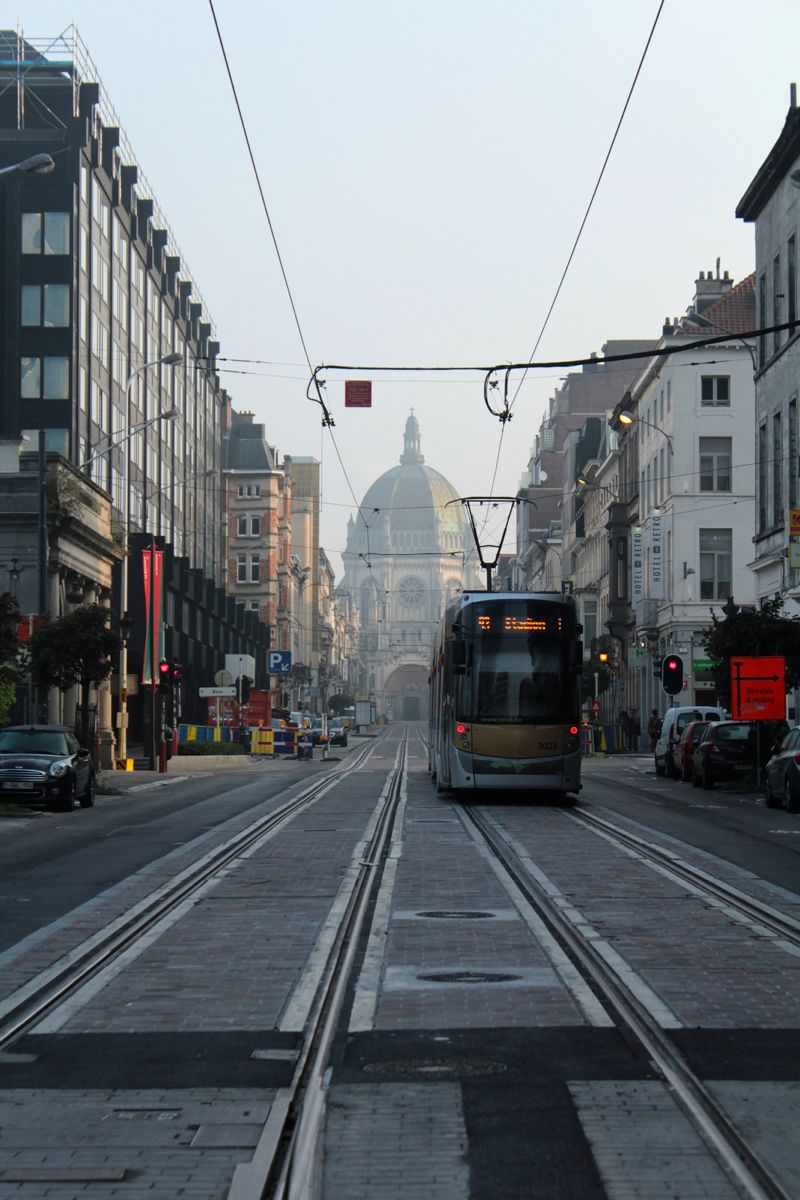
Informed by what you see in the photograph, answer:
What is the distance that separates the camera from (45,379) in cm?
5659

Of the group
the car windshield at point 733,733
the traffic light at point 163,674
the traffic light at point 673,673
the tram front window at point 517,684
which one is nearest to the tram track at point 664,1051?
the tram front window at point 517,684

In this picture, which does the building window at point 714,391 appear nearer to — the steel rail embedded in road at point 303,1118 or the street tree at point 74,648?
the street tree at point 74,648

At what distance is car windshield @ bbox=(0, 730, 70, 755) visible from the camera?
28.8m

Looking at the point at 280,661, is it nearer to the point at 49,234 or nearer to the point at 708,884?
the point at 49,234

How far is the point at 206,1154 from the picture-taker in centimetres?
583

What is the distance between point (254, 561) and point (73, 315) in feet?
206

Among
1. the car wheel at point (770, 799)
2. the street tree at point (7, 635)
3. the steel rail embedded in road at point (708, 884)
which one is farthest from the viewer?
the car wheel at point (770, 799)

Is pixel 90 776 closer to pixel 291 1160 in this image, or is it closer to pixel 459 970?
pixel 459 970

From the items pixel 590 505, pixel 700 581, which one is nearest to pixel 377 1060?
pixel 700 581

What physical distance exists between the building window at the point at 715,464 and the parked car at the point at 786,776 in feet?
122

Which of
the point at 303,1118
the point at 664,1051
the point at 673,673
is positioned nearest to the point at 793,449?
the point at 673,673

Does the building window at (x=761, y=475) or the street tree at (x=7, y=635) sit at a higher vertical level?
the building window at (x=761, y=475)

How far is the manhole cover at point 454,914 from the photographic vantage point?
12406 millimetres

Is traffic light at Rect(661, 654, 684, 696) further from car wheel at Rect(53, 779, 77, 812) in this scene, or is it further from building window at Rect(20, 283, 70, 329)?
building window at Rect(20, 283, 70, 329)
